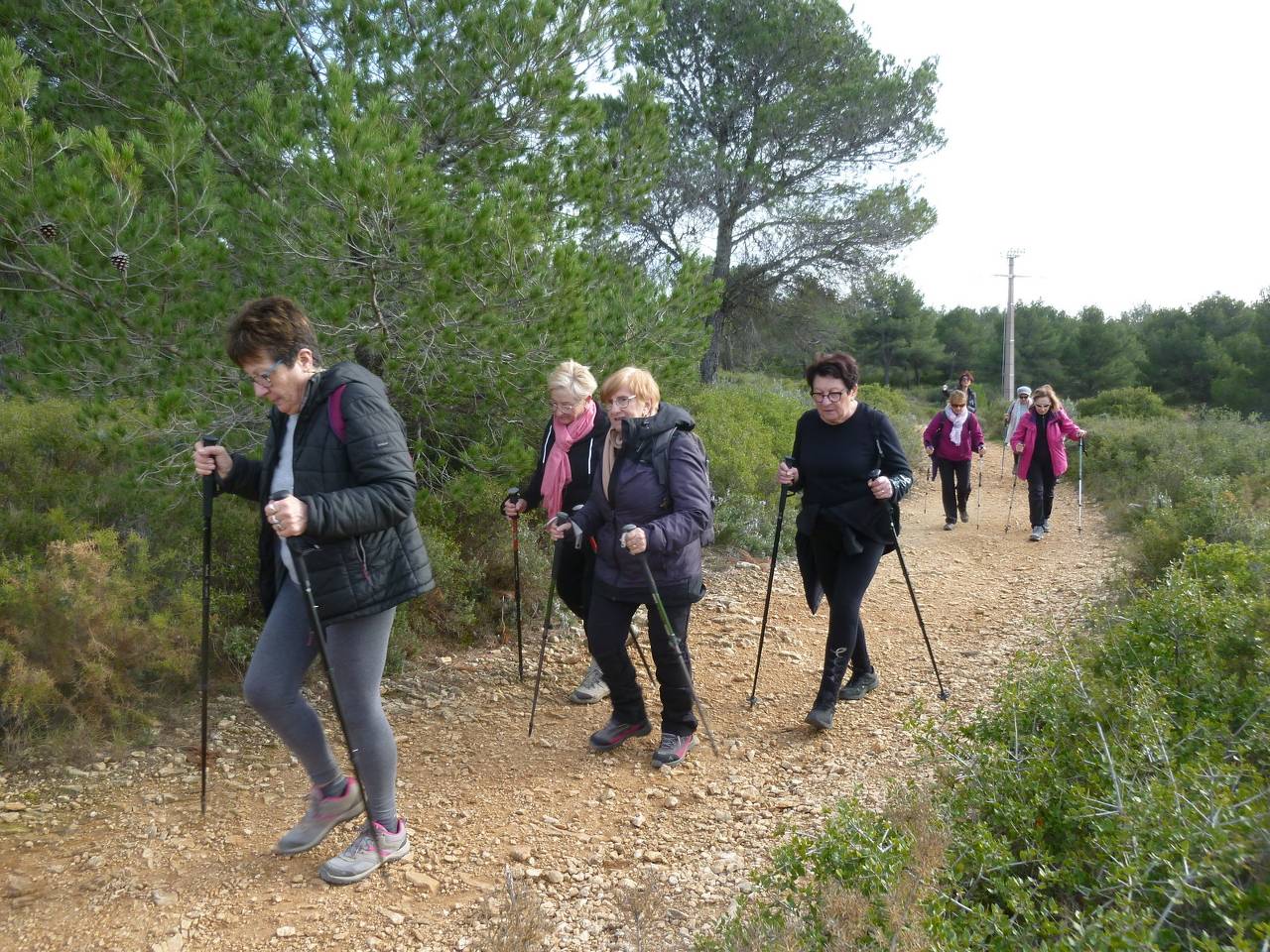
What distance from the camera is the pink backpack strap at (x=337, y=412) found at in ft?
9.69

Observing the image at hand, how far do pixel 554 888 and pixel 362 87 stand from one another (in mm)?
4820

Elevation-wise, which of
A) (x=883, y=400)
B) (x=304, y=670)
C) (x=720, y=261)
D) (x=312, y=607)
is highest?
(x=720, y=261)

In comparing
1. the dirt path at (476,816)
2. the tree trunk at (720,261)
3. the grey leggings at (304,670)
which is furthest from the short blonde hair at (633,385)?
the tree trunk at (720,261)

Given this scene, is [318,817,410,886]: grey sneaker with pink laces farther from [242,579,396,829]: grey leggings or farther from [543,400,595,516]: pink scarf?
[543,400,595,516]: pink scarf

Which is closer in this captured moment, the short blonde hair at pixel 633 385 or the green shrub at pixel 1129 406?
the short blonde hair at pixel 633 385

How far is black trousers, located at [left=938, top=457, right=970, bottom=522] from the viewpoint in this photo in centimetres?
1055

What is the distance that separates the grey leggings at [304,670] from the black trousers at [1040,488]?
846 centimetres

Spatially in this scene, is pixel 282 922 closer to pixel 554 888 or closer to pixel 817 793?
pixel 554 888

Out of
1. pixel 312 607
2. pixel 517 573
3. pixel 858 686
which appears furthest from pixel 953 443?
pixel 312 607

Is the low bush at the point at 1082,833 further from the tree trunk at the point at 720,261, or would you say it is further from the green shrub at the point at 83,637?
the tree trunk at the point at 720,261

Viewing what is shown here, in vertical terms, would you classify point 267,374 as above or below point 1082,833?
above

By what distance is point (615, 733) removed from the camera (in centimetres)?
449

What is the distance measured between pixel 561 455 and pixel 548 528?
485 mm

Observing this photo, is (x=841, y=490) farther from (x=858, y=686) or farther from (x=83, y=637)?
(x=83, y=637)
